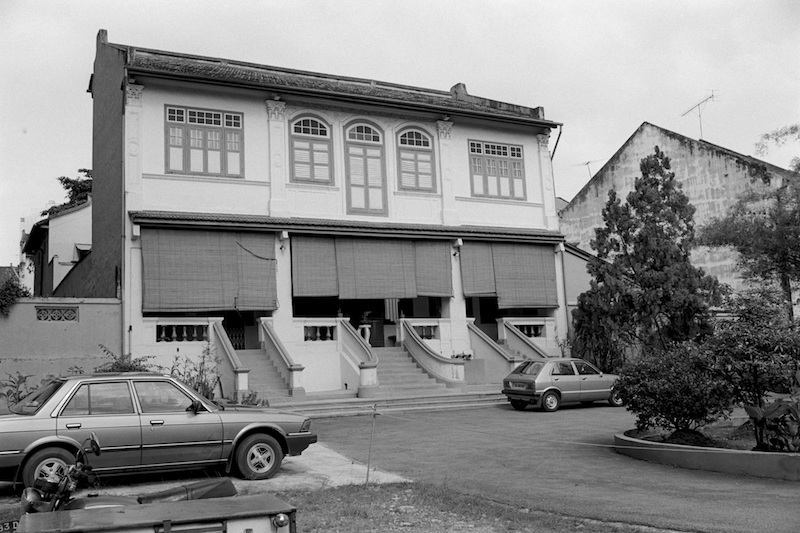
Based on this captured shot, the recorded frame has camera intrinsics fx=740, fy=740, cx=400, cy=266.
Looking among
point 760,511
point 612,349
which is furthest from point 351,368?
point 760,511

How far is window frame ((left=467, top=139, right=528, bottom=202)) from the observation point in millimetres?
26453

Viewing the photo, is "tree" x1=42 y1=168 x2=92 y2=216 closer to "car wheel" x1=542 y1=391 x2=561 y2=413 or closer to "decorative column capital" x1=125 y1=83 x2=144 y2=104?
"decorative column capital" x1=125 y1=83 x2=144 y2=104

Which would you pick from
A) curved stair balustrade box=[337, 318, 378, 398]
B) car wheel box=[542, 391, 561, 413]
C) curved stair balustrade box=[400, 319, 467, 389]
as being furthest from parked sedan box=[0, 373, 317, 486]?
curved stair balustrade box=[400, 319, 467, 389]

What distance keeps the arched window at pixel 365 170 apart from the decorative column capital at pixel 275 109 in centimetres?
233

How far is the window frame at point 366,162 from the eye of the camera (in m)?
24.3

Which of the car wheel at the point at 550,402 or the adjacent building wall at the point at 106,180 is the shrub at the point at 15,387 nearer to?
the adjacent building wall at the point at 106,180

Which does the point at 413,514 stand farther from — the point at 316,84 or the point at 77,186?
the point at 77,186

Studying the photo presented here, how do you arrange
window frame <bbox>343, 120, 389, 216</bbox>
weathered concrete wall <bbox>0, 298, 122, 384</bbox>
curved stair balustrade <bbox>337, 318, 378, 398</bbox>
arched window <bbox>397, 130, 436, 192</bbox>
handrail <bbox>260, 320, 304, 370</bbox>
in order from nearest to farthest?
weathered concrete wall <bbox>0, 298, 122, 384</bbox> < handrail <bbox>260, 320, 304, 370</bbox> < curved stair balustrade <bbox>337, 318, 378, 398</bbox> < window frame <bbox>343, 120, 389, 216</bbox> < arched window <bbox>397, 130, 436, 192</bbox>

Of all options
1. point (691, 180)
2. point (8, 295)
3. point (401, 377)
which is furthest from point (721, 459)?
point (691, 180)

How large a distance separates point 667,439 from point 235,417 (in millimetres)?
6623

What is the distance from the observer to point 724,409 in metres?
11.2

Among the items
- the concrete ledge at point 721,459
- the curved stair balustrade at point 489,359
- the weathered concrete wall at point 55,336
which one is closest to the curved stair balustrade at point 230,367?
the weathered concrete wall at point 55,336

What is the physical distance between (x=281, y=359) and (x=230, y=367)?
1.62 metres

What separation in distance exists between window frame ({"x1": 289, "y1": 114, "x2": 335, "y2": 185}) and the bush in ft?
45.0
